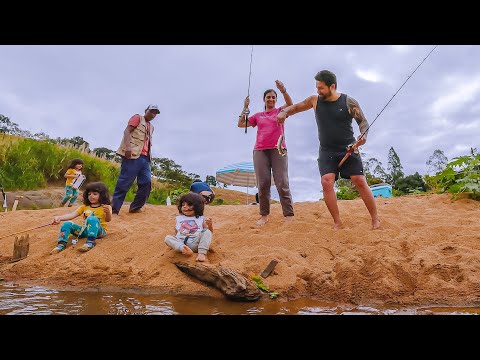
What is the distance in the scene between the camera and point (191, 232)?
378 cm

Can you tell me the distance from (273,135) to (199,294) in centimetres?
226

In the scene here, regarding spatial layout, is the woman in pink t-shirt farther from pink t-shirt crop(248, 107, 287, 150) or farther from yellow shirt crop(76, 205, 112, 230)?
yellow shirt crop(76, 205, 112, 230)

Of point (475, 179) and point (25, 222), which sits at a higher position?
point (475, 179)

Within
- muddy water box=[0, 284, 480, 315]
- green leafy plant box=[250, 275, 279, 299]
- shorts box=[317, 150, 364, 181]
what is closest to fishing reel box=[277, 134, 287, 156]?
shorts box=[317, 150, 364, 181]

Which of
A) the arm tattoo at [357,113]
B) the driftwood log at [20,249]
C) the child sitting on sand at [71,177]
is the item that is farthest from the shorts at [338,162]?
the child sitting on sand at [71,177]

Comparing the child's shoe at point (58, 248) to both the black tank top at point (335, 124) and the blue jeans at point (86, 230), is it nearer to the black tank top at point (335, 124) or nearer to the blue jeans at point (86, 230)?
the blue jeans at point (86, 230)

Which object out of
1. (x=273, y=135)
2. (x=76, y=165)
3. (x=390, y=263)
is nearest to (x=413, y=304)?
(x=390, y=263)

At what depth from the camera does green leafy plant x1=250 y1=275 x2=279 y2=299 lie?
297cm

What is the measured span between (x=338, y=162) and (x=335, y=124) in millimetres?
407

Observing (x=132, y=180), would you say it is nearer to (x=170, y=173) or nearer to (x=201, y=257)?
(x=201, y=257)

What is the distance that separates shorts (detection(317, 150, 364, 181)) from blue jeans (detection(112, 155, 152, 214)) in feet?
8.60
